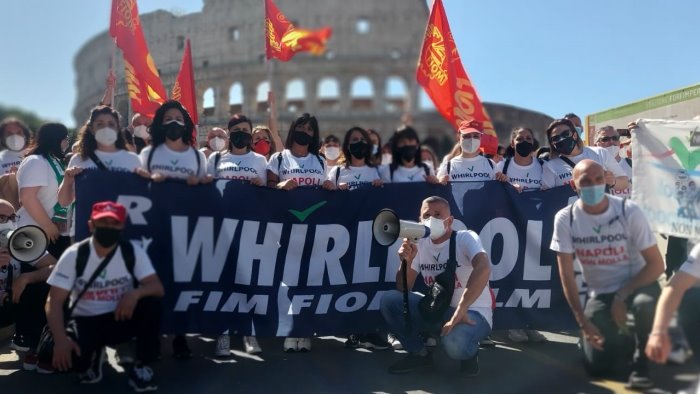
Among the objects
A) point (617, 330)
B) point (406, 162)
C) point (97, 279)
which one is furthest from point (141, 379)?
point (617, 330)

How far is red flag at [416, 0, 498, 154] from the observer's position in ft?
22.3

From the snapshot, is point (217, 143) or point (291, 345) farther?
point (217, 143)

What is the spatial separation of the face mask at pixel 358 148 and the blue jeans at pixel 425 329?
144cm

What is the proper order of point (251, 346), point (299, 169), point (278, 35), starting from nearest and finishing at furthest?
point (251, 346)
point (299, 169)
point (278, 35)

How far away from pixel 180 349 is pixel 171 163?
5.19 feet

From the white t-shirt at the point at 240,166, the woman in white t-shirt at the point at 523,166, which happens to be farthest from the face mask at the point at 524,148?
the white t-shirt at the point at 240,166

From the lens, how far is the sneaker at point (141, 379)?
3863 millimetres

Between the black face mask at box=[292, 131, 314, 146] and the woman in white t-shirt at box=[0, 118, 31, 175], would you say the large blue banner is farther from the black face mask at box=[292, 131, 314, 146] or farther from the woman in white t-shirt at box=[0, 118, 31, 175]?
the woman in white t-shirt at box=[0, 118, 31, 175]

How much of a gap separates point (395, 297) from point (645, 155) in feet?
8.61

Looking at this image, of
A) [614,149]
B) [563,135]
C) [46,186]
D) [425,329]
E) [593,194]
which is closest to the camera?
[593,194]

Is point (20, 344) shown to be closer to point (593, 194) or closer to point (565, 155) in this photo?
point (593, 194)

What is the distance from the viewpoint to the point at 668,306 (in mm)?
3326

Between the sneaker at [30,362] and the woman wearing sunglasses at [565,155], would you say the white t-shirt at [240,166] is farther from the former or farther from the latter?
the woman wearing sunglasses at [565,155]

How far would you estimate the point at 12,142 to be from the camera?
5.89m
